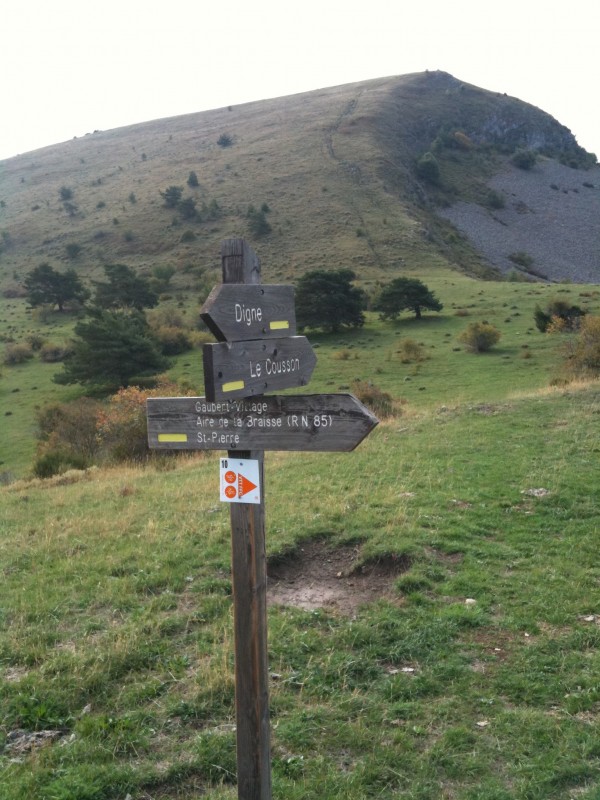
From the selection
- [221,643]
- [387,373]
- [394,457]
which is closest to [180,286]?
[387,373]

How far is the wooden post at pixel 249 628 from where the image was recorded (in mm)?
3674

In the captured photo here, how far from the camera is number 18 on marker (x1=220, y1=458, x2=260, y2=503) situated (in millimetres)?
3662

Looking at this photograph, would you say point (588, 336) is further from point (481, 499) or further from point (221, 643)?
point (221, 643)

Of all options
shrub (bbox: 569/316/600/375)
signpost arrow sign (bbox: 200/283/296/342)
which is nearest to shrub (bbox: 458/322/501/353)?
shrub (bbox: 569/316/600/375)

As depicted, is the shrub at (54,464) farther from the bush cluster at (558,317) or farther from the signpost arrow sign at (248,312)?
the bush cluster at (558,317)

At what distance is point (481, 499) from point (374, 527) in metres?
2.09

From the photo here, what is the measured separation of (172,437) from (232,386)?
0.81 meters

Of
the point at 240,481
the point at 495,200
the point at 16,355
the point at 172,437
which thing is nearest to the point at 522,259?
the point at 495,200

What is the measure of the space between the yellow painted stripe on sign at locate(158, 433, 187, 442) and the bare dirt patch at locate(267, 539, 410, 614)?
357cm

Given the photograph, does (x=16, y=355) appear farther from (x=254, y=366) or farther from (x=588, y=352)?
(x=254, y=366)

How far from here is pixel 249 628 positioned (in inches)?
145

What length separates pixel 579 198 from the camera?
379 ft

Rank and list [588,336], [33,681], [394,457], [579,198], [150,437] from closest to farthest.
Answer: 1. [150,437]
2. [33,681]
3. [394,457]
4. [588,336]
5. [579,198]

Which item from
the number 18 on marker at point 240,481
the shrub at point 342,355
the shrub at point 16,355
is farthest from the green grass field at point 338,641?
the shrub at point 16,355
